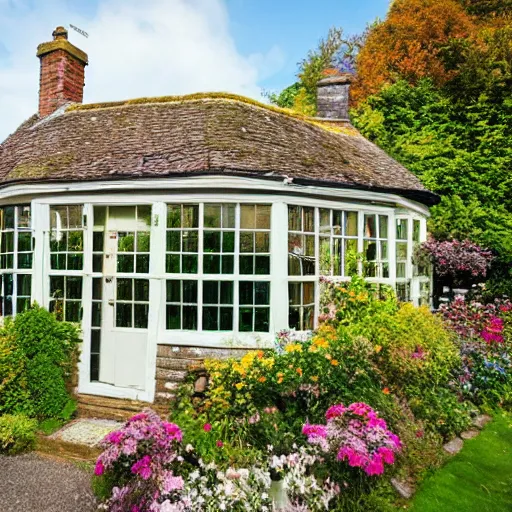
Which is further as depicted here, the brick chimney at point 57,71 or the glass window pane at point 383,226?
the brick chimney at point 57,71

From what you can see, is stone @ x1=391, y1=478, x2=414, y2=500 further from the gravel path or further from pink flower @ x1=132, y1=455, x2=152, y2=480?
the gravel path

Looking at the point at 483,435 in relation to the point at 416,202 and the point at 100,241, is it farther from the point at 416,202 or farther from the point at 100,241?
the point at 100,241

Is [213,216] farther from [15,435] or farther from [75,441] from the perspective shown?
[15,435]

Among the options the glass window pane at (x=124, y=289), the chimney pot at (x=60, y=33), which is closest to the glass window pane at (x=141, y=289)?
the glass window pane at (x=124, y=289)

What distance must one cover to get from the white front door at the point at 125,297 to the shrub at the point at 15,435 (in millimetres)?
1431

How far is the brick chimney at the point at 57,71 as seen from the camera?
977cm

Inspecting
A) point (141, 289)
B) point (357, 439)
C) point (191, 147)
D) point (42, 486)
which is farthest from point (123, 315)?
point (357, 439)

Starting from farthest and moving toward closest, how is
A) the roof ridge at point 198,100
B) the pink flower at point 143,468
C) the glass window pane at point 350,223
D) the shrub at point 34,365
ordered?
1. the roof ridge at point 198,100
2. the glass window pane at point 350,223
3. the shrub at point 34,365
4. the pink flower at point 143,468

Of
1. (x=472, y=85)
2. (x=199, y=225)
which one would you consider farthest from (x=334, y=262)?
(x=472, y=85)

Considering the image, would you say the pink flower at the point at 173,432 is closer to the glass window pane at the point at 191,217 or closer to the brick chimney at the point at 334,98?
the glass window pane at the point at 191,217

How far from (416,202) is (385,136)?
269 inches

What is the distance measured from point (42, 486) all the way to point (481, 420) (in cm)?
567

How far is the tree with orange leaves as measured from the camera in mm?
17531

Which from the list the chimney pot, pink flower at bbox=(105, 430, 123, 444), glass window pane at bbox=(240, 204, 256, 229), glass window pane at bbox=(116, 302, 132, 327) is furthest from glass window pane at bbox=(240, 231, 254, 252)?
the chimney pot
